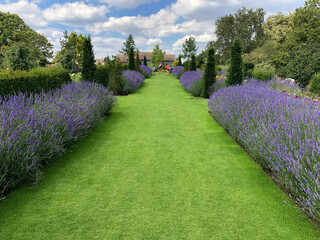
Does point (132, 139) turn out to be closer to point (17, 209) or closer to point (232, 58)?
point (17, 209)

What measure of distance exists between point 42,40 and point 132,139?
46.1 m

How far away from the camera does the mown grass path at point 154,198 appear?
2.35 m

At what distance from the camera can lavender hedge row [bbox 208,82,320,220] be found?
243 centimetres

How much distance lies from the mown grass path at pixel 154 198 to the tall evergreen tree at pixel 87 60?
21.1 feet

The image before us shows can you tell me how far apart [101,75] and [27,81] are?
5900mm

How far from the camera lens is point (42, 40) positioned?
4159 cm

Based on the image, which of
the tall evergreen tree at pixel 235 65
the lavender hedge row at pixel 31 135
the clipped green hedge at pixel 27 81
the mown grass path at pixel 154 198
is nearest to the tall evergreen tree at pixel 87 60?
the clipped green hedge at pixel 27 81

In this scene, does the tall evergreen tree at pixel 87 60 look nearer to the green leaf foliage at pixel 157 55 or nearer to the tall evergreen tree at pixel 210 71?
the tall evergreen tree at pixel 210 71

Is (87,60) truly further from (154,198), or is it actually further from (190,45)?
(190,45)

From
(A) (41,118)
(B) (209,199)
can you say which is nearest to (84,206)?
(B) (209,199)

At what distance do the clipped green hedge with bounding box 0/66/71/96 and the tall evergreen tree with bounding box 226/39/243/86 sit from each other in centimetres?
738

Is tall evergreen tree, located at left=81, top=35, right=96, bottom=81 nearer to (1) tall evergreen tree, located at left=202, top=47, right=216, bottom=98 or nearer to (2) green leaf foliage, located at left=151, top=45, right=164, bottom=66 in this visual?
(1) tall evergreen tree, located at left=202, top=47, right=216, bottom=98

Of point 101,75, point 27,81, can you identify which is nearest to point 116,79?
point 101,75

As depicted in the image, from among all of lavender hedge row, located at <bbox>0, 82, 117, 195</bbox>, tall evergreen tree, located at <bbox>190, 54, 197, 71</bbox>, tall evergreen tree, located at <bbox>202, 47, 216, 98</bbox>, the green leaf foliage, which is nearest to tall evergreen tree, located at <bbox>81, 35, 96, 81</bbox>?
lavender hedge row, located at <bbox>0, 82, 117, 195</bbox>
